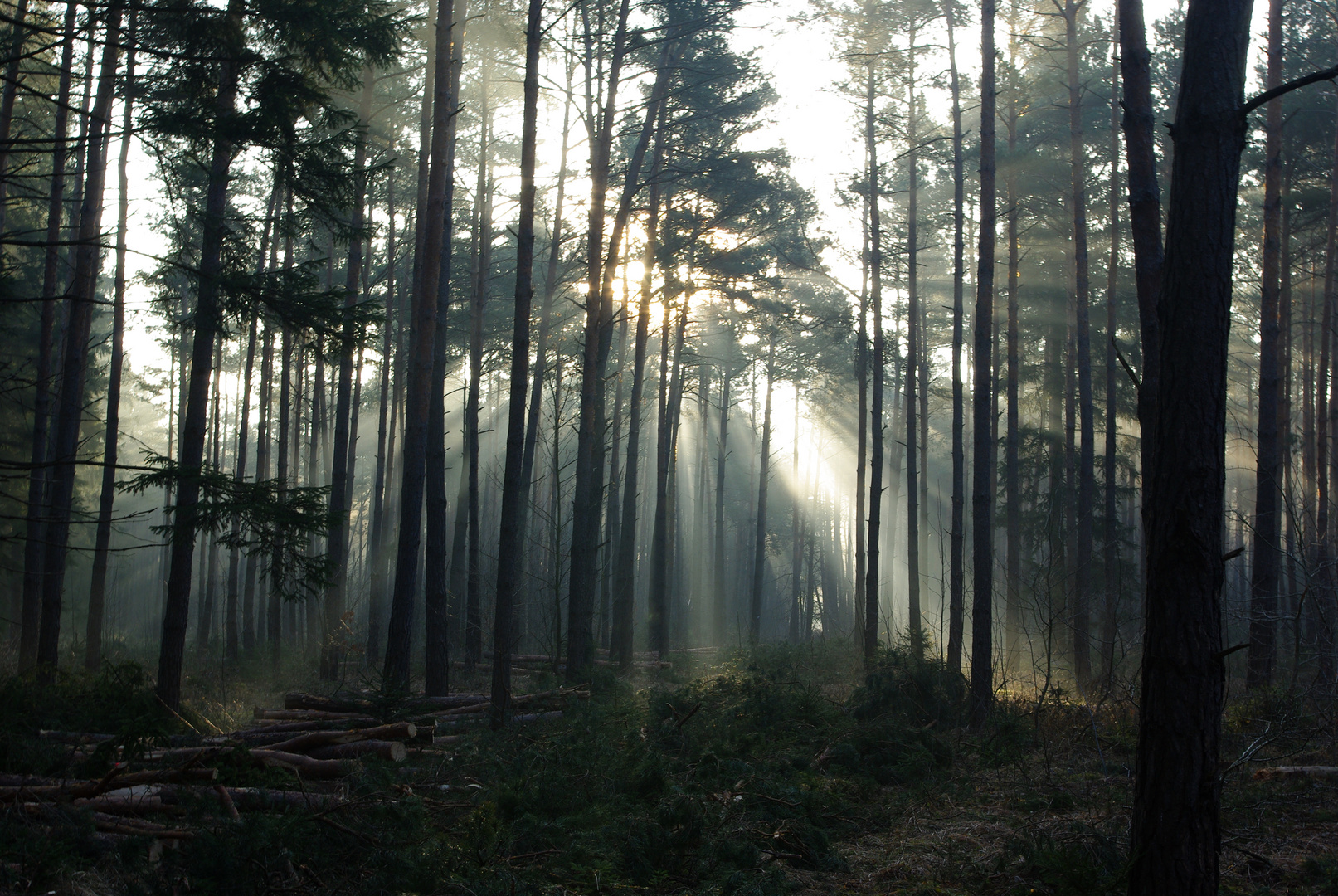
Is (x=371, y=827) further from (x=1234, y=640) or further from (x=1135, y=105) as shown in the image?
(x=1234, y=640)

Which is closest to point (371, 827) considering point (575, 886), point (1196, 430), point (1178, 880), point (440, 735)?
point (575, 886)

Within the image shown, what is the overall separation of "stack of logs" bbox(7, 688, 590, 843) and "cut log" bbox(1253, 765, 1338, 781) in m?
7.26

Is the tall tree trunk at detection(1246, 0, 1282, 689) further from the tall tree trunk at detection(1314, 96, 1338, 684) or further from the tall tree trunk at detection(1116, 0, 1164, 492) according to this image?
the tall tree trunk at detection(1116, 0, 1164, 492)

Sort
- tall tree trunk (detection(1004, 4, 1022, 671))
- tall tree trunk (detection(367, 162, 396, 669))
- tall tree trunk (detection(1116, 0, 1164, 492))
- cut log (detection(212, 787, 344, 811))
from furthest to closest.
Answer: tall tree trunk (detection(367, 162, 396, 669)) → tall tree trunk (detection(1004, 4, 1022, 671)) → tall tree trunk (detection(1116, 0, 1164, 492)) → cut log (detection(212, 787, 344, 811))

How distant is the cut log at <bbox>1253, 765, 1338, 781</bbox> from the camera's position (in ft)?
22.2

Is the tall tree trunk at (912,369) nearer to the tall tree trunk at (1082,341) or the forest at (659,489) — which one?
the forest at (659,489)

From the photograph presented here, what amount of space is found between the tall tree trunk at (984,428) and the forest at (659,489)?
62 millimetres

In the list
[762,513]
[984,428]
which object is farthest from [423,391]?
[762,513]

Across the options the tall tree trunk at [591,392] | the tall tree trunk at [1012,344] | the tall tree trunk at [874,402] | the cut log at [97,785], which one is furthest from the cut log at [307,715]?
the tall tree trunk at [1012,344]

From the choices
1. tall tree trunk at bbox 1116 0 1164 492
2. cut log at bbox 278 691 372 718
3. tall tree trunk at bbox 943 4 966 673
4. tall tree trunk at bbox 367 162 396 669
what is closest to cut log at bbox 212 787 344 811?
cut log at bbox 278 691 372 718

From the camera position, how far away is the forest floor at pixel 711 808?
4625 mm

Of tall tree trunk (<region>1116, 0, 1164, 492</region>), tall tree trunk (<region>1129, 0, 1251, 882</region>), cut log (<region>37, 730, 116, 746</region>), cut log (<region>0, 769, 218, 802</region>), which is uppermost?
tall tree trunk (<region>1116, 0, 1164, 492</region>)

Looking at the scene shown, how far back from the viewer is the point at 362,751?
293 inches

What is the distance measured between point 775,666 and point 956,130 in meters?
10.1
